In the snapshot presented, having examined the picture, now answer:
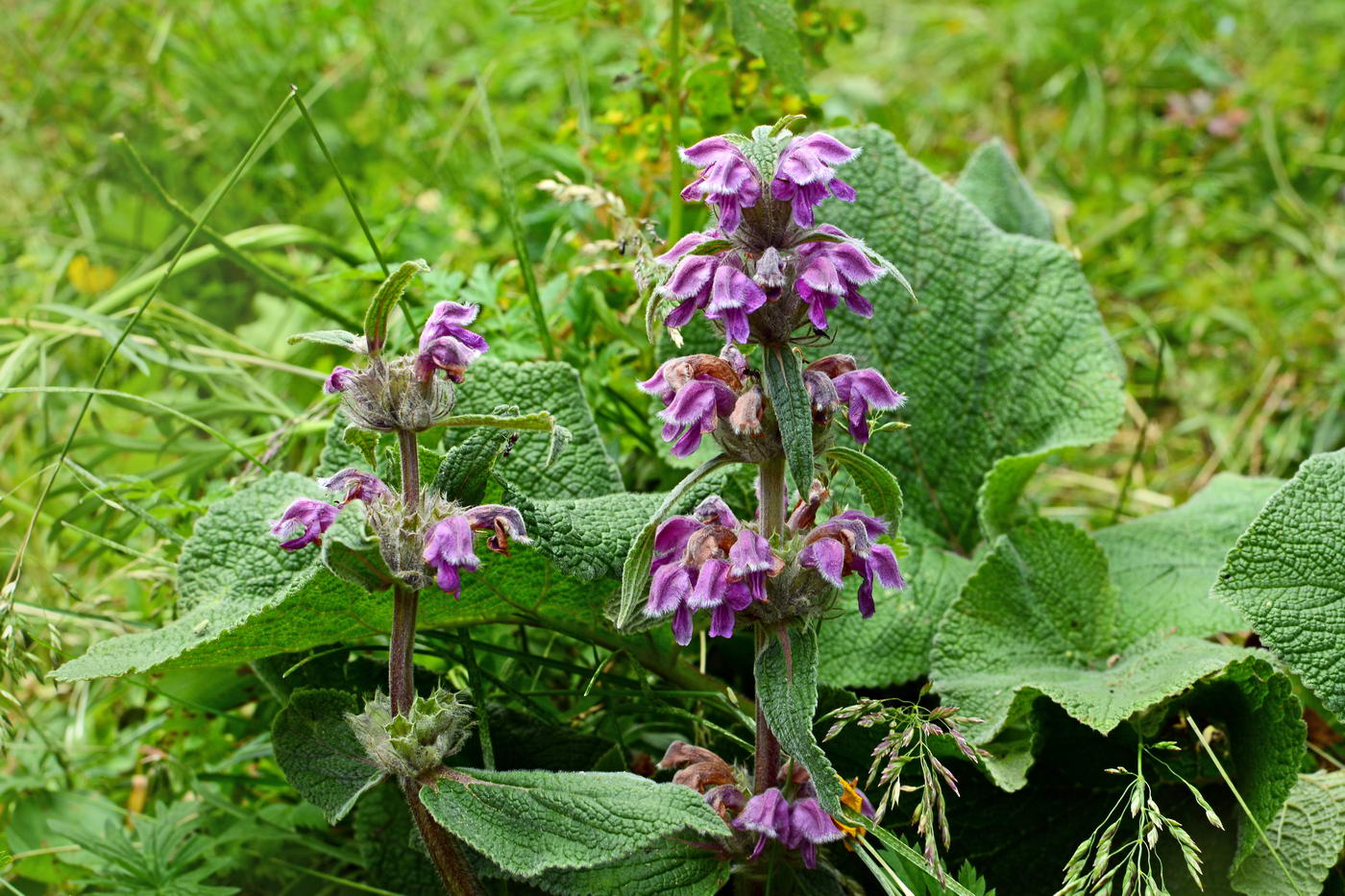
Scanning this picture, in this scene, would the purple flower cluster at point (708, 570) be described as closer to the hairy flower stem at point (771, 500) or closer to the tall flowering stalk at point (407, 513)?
the hairy flower stem at point (771, 500)

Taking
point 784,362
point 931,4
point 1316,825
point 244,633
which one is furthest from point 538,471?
point 931,4

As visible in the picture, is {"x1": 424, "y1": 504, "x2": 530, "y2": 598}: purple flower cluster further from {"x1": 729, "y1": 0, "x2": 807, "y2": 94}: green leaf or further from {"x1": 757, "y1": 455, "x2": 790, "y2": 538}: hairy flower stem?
{"x1": 729, "y1": 0, "x2": 807, "y2": 94}: green leaf

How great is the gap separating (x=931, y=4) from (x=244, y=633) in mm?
4210

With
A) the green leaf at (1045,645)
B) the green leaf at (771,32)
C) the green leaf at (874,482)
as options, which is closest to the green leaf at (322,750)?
the green leaf at (874,482)

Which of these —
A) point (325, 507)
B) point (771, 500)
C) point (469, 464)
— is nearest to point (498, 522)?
point (469, 464)

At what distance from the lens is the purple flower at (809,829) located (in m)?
1.18

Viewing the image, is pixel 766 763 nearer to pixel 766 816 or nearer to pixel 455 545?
pixel 766 816

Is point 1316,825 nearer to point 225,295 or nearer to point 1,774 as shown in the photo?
point 1,774

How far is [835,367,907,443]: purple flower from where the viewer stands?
1127 millimetres

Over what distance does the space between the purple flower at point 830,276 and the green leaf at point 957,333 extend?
0.76 metres

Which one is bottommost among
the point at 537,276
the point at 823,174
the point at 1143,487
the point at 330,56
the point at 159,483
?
the point at 1143,487

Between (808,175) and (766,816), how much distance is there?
0.65 m

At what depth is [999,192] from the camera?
2.19 metres

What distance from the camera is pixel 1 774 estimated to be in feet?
Answer: 5.73
